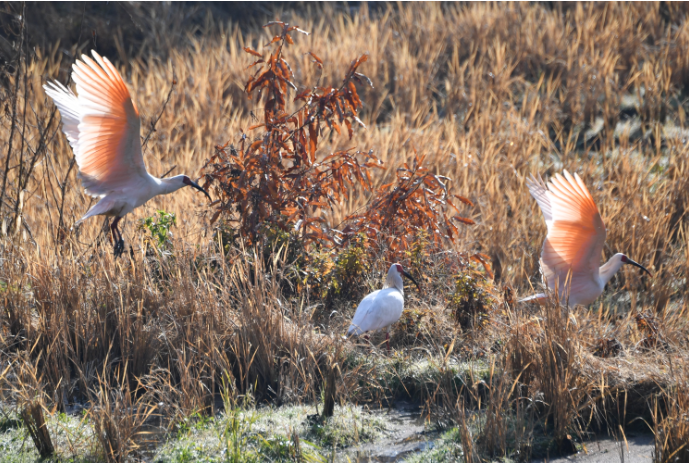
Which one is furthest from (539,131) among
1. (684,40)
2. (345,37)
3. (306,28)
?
(306,28)

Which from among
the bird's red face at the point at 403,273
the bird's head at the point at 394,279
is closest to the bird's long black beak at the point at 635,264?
the bird's red face at the point at 403,273

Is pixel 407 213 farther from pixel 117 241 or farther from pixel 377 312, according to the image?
pixel 117 241

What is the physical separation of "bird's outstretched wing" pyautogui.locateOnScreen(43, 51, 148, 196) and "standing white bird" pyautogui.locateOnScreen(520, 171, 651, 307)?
9.26 feet

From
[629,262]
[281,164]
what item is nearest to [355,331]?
[281,164]

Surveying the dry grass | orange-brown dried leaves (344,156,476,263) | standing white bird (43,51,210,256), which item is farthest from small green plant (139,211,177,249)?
orange-brown dried leaves (344,156,476,263)

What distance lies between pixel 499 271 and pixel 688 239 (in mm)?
1575

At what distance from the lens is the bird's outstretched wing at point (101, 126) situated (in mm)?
4035

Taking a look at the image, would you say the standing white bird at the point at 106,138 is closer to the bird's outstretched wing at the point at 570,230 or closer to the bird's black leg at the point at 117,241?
the bird's black leg at the point at 117,241

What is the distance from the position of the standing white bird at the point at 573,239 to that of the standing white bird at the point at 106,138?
267 centimetres

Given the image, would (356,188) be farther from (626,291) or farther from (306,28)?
(306,28)

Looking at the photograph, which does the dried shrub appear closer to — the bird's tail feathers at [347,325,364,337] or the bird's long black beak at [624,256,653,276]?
the bird's tail feathers at [347,325,364,337]

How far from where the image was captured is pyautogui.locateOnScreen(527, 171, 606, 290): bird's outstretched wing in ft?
15.0

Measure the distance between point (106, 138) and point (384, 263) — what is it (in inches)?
85.4

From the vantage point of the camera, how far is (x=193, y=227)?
16.9 ft
